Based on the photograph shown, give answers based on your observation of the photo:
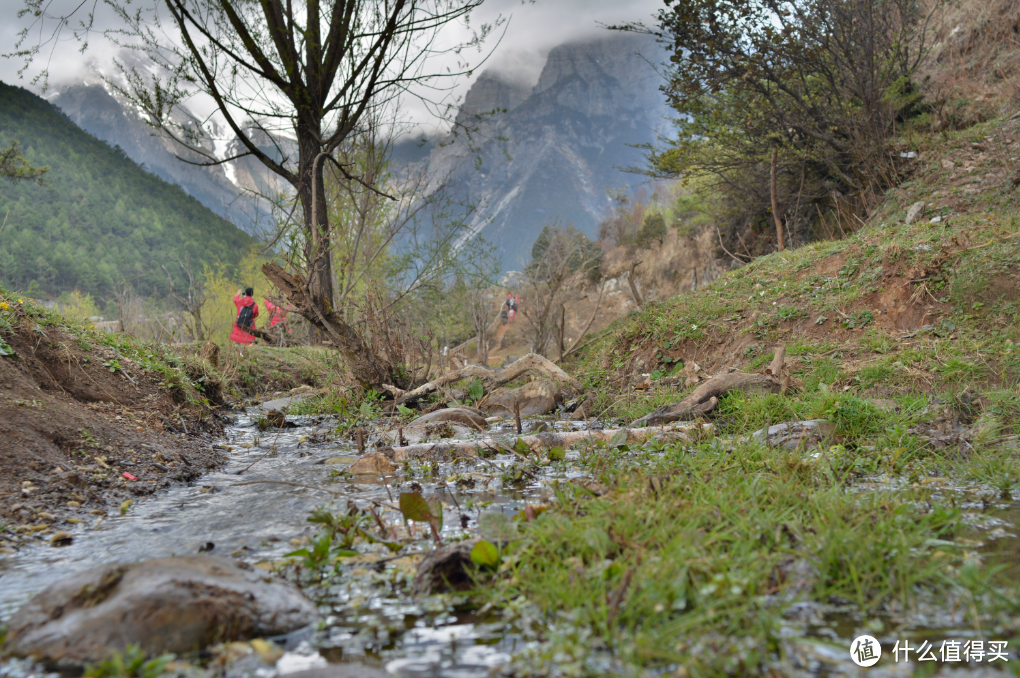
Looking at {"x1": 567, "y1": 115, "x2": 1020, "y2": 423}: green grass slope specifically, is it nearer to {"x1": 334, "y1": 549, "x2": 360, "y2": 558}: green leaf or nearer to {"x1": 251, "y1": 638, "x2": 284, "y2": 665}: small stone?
{"x1": 334, "y1": 549, "x2": 360, "y2": 558}: green leaf

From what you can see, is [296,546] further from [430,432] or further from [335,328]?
[335,328]

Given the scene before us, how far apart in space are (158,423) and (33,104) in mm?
84806

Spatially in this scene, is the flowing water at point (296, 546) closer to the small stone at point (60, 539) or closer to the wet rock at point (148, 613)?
the small stone at point (60, 539)

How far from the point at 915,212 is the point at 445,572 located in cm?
1102

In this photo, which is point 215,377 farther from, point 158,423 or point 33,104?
point 33,104

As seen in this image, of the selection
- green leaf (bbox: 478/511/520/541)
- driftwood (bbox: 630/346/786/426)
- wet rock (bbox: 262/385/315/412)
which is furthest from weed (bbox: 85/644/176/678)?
wet rock (bbox: 262/385/315/412)

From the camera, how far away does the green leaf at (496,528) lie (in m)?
2.27

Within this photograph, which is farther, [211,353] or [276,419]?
[211,353]

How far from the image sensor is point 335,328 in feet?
22.4

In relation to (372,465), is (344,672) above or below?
below

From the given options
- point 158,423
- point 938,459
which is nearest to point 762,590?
point 938,459

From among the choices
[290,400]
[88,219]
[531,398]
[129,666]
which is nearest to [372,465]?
[129,666]

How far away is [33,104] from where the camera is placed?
64.3 m

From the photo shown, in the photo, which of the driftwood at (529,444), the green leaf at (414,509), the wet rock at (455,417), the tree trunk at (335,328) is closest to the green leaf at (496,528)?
the green leaf at (414,509)
